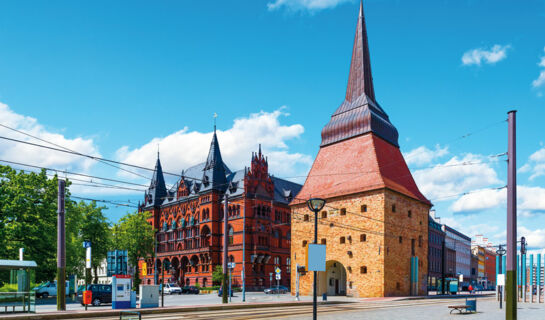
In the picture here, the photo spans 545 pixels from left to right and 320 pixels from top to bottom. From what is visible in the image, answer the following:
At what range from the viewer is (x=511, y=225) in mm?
14297

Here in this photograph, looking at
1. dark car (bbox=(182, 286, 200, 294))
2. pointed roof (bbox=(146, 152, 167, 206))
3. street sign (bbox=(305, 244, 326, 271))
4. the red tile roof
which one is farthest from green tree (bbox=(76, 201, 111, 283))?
street sign (bbox=(305, 244, 326, 271))

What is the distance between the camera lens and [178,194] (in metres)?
91.1

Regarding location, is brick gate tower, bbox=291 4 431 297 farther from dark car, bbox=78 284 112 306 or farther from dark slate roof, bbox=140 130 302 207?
dark slate roof, bbox=140 130 302 207

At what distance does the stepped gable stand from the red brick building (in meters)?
21.0

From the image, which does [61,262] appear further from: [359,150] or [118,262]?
[359,150]

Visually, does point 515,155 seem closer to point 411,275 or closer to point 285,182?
point 411,275

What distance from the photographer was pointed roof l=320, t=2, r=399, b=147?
53.1 m

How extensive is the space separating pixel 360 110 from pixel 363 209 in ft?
38.7

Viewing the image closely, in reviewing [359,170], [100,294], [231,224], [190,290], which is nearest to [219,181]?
[231,224]

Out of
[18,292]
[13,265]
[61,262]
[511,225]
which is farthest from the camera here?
[13,265]

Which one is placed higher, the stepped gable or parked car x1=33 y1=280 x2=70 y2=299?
the stepped gable

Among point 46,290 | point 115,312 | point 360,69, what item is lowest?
point 46,290

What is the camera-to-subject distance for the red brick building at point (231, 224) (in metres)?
76.4

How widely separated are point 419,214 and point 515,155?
38.5 m
